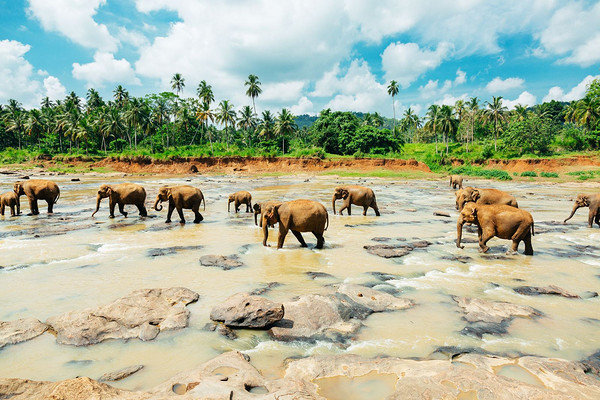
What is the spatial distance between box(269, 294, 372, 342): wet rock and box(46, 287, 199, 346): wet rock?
1.63 meters

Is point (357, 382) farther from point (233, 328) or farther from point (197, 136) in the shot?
point (197, 136)

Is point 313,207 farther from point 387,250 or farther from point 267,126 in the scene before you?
point 267,126

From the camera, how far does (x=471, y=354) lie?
448 cm

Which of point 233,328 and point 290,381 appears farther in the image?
point 233,328

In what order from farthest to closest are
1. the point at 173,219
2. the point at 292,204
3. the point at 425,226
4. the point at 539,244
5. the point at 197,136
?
1. the point at 197,136
2. the point at 173,219
3. the point at 425,226
4. the point at 539,244
5. the point at 292,204

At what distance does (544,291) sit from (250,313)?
18.9ft

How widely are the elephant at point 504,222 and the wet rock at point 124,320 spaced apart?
7.60m

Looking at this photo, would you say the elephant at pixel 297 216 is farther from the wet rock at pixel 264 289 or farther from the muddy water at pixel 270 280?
the wet rock at pixel 264 289

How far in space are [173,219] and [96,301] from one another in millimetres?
9455

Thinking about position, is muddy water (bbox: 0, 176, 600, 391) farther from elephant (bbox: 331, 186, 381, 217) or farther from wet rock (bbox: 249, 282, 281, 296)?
elephant (bbox: 331, 186, 381, 217)

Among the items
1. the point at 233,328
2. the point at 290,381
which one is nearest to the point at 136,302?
the point at 233,328

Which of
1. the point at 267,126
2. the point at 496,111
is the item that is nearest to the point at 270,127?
the point at 267,126

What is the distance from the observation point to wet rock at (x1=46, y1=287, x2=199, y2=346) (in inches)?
197

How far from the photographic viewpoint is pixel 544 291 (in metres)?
6.80
